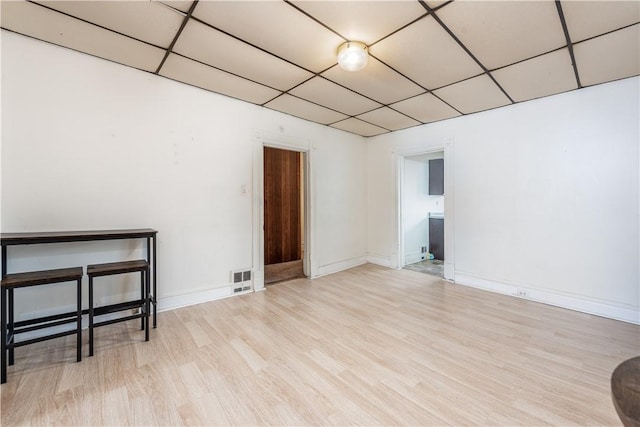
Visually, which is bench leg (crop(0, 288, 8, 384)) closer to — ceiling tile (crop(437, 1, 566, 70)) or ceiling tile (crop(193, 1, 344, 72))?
ceiling tile (crop(193, 1, 344, 72))

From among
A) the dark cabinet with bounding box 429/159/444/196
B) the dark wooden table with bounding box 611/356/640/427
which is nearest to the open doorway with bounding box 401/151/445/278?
the dark cabinet with bounding box 429/159/444/196

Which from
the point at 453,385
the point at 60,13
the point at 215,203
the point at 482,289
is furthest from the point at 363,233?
the point at 60,13

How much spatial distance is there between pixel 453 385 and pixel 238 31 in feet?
9.60

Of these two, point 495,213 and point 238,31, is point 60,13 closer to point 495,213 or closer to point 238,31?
point 238,31

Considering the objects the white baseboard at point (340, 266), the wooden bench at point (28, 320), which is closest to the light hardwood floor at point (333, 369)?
the wooden bench at point (28, 320)

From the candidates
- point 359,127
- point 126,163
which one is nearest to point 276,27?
point 126,163

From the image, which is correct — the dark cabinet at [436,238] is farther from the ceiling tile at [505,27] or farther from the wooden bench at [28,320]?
the wooden bench at [28,320]

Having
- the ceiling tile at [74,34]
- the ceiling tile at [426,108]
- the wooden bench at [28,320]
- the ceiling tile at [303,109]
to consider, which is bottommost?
the wooden bench at [28,320]

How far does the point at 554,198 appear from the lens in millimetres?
3102

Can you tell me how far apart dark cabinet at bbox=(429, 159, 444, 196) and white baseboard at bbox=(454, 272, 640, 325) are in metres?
2.04

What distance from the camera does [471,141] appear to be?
3.75 metres

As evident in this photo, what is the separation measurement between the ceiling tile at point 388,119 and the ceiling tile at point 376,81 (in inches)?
20.1

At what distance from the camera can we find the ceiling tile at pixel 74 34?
6.07 ft

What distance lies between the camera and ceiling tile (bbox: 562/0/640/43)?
5.44 ft
